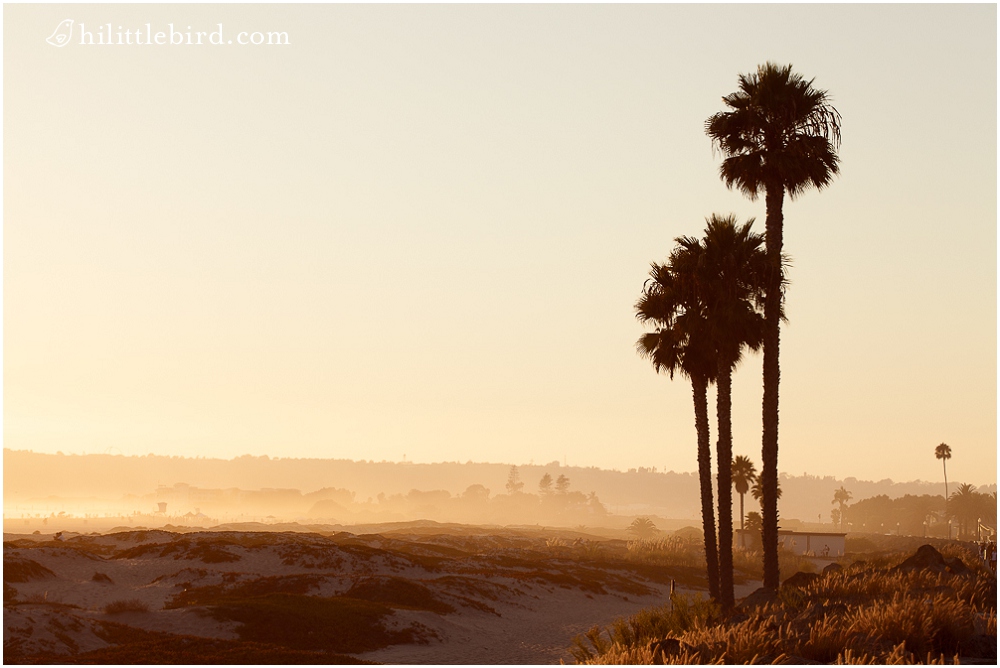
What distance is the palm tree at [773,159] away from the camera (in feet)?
114

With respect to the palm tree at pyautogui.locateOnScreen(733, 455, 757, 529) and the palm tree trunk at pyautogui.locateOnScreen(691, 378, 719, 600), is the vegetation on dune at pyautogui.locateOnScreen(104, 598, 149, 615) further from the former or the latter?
the palm tree at pyautogui.locateOnScreen(733, 455, 757, 529)

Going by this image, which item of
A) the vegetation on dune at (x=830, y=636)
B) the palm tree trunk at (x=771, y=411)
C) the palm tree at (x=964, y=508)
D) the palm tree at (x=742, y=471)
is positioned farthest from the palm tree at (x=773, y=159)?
the palm tree at (x=964, y=508)

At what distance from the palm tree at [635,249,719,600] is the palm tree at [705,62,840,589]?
3.08 meters

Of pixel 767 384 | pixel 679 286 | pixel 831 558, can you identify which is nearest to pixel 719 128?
pixel 679 286

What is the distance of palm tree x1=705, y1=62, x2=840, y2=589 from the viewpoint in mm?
34688

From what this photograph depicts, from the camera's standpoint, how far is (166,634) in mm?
30781

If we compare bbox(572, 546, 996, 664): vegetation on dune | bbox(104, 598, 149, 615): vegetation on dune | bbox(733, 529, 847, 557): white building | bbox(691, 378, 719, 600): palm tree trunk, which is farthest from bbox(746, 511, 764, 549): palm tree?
bbox(572, 546, 996, 664): vegetation on dune

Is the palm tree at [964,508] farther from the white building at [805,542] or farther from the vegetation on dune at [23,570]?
the vegetation on dune at [23,570]

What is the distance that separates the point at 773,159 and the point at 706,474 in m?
13.1

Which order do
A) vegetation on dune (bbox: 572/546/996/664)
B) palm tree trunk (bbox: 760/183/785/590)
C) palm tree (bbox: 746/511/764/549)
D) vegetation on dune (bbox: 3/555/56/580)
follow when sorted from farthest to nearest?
palm tree (bbox: 746/511/764/549)
vegetation on dune (bbox: 3/555/56/580)
palm tree trunk (bbox: 760/183/785/590)
vegetation on dune (bbox: 572/546/996/664)

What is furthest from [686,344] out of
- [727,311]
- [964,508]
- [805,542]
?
[964,508]

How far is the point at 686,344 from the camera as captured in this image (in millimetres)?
37875

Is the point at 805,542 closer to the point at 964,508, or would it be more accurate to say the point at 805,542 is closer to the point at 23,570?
the point at 23,570

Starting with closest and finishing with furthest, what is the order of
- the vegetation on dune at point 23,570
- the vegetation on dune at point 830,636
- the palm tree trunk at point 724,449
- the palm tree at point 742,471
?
the vegetation on dune at point 830,636
the palm tree trunk at point 724,449
the vegetation on dune at point 23,570
the palm tree at point 742,471
